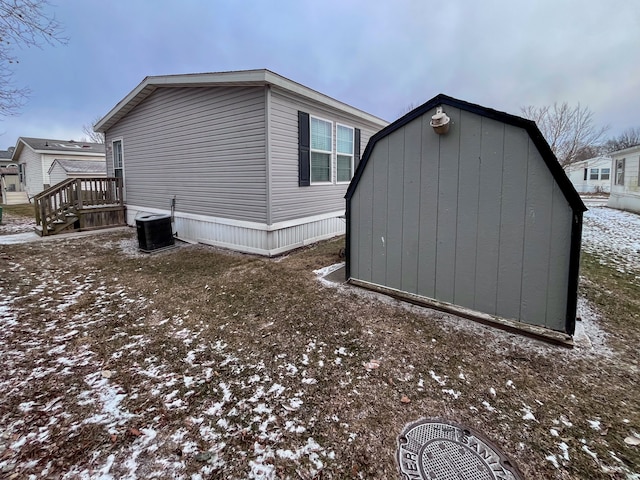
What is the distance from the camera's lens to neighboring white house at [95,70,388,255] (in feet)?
21.4

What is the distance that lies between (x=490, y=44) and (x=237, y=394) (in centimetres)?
2031

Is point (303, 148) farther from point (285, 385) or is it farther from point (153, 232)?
point (285, 385)

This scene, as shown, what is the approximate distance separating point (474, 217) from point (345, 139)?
6.11 m

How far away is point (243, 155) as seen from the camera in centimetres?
679

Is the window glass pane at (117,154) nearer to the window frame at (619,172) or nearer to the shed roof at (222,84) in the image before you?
the shed roof at (222,84)

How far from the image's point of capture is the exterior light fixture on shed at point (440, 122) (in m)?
3.52

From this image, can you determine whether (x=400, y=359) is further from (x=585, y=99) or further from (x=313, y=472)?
(x=585, y=99)

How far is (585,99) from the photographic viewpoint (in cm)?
1738

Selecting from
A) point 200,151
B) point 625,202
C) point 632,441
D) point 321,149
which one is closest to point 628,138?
point 625,202

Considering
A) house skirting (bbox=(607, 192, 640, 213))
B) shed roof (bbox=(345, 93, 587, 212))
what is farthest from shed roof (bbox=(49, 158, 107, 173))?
house skirting (bbox=(607, 192, 640, 213))

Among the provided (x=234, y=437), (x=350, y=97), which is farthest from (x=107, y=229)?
(x=350, y=97)

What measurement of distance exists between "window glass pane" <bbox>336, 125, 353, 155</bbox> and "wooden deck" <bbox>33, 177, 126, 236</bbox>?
25.2 feet

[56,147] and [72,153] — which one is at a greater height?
[56,147]

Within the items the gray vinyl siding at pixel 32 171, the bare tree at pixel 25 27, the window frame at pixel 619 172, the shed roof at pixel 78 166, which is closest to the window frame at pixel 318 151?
the bare tree at pixel 25 27
